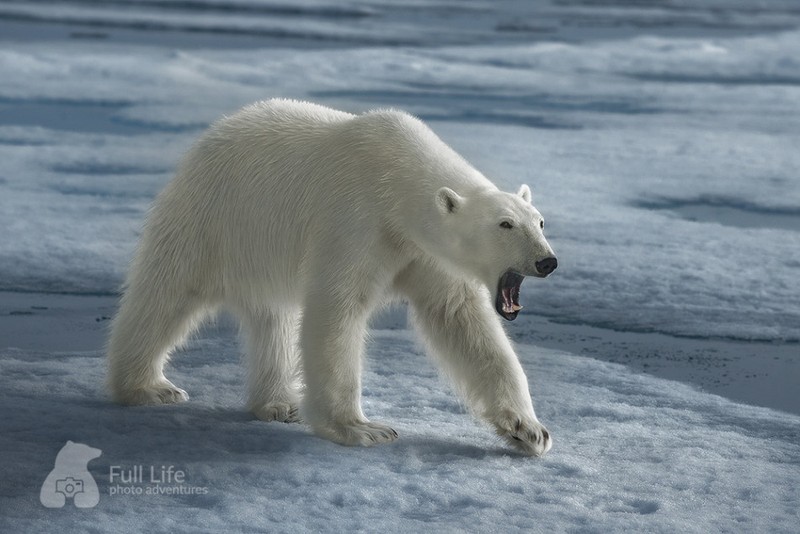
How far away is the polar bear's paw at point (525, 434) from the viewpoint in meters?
3.34

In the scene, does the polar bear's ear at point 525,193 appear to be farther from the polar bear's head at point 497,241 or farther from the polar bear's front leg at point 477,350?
the polar bear's front leg at point 477,350

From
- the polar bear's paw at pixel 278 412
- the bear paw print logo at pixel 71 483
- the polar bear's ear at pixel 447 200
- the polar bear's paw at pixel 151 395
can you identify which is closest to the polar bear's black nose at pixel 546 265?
the polar bear's ear at pixel 447 200

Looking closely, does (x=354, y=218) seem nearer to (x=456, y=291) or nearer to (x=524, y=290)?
(x=456, y=291)

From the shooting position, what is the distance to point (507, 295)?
3127 mm

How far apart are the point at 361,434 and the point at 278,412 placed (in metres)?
0.44

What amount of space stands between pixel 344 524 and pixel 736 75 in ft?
33.0

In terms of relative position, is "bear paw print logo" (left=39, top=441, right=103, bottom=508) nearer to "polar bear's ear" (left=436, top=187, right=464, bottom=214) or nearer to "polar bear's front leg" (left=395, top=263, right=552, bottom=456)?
"polar bear's front leg" (left=395, top=263, right=552, bottom=456)

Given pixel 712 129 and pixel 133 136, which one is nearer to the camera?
pixel 133 136

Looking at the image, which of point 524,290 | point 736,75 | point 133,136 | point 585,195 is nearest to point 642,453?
point 524,290

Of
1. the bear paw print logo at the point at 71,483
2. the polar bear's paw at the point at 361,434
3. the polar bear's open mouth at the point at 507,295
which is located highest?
the polar bear's open mouth at the point at 507,295

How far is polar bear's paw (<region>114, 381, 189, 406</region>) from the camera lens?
3.69m

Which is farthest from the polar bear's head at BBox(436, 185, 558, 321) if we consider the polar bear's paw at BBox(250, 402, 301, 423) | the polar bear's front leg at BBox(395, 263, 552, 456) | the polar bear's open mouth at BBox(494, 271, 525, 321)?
the polar bear's paw at BBox(250, 402, 301, 423)

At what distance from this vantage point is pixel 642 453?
11.3 ft

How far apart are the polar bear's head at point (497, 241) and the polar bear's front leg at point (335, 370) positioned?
1.02 ft
